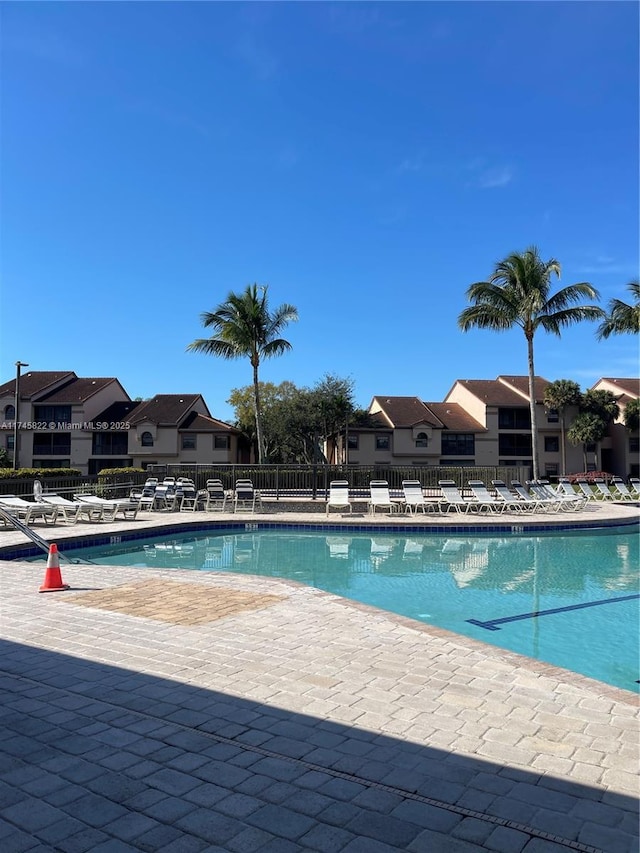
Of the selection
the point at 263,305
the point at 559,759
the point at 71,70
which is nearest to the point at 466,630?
the point at 559,759

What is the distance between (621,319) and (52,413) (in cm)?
3726

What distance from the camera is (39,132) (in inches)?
420

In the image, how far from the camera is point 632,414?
4056 cm

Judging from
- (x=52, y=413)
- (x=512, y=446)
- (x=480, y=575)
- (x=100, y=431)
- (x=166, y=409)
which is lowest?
(x=480, y=575)

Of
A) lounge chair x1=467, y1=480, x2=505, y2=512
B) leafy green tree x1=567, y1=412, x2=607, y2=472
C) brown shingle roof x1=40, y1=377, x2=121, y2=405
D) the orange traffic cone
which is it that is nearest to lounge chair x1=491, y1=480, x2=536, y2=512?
lounge chair x1=467, y1=480, x2=505, y2=512

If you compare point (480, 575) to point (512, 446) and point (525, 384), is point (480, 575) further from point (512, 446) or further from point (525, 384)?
point (525, 384)

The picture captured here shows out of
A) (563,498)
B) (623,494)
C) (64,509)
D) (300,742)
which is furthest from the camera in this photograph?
(623,494)

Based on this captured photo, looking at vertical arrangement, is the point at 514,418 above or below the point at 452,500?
above

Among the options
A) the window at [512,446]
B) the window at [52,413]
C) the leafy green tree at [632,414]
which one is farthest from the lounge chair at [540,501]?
the window at [52,413]

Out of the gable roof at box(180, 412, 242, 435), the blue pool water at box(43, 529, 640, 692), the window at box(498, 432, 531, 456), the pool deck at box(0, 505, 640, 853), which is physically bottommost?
the blue pool water at box(43, 529, 640, 692)

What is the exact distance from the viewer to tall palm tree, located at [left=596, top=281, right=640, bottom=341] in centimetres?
2972

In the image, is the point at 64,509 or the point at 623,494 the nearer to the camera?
the point at 64,509

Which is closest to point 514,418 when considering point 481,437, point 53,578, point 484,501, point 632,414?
point 481,437

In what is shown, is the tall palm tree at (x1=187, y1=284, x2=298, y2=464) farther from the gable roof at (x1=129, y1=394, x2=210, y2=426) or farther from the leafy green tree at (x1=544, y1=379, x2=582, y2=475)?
the leafy green tree at (x1=544, y1=379, x2=582, y2=475)
